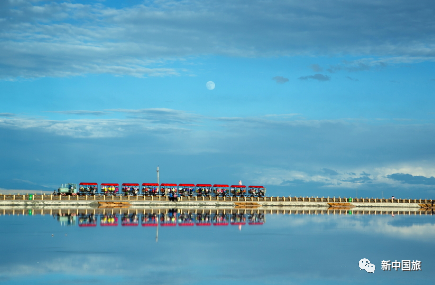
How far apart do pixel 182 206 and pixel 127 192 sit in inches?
500

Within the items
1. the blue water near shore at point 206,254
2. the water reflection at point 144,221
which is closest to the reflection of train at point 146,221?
the water reflection at point 144,221

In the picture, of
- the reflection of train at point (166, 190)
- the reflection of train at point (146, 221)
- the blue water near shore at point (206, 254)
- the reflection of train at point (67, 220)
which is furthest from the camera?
the reflection of train at point (166, 190)

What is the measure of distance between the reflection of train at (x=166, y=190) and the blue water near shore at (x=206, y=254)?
3884cm

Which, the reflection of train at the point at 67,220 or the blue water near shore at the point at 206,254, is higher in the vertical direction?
the reflection of train at the point at 67,220

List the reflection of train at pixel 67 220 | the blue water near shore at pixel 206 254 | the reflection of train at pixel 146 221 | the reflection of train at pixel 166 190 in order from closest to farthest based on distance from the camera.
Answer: the blue water near shore at pixel 206 254 < the reflection of train at pixel 67 220 < the reflection of train at pixel 146 221 < the reflection of train at pixel 166 190

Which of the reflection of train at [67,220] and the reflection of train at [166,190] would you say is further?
the reflection of train at [166,190]

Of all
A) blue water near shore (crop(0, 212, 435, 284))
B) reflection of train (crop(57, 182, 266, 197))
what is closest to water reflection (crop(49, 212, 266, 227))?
blue water near shore (crop(0, 212, 435, 284))

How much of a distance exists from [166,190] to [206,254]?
236 ft

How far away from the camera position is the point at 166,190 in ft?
381

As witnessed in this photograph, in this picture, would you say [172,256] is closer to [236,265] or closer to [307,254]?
[236,265]

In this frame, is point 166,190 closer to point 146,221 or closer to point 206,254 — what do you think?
point 146,221

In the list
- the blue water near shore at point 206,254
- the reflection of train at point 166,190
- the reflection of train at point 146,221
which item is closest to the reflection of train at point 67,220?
the reflection of train at point 146,221

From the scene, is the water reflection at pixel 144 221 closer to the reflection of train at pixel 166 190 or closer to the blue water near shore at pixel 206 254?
the blue water near shore at pixel 206 254

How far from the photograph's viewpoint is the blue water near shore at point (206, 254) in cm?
3509
